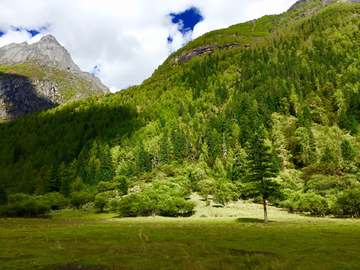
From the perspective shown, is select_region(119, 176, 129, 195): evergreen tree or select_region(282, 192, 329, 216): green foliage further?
select_region(119, 176, 129, 195): evergreen tree

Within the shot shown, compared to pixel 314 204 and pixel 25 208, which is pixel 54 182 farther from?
pixel 314 204

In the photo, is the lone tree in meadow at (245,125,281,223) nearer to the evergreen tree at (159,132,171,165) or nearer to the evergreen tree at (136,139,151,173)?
the evergreen tree at (159,132,171,165)

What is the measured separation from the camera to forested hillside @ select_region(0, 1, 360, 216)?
6819 cm

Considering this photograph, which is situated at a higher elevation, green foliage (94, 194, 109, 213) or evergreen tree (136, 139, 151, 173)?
evergreen tree (136, 139, 151, 173)

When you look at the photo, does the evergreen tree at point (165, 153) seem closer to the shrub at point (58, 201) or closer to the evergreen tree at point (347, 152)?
the shrub at point (58, 201)

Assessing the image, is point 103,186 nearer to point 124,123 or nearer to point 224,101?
point 124,123

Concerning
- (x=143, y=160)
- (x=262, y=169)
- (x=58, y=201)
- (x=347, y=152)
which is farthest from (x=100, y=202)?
(x=347, y=152)

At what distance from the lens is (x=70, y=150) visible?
16062cm

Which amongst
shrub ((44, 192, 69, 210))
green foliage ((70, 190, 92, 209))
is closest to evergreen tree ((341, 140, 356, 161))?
green foliage ((70, 190, 92, 209))

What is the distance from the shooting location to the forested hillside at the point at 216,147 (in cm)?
6819

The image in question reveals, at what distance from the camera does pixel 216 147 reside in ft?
376

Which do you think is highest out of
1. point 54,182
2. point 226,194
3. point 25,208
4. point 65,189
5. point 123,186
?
point 54,182

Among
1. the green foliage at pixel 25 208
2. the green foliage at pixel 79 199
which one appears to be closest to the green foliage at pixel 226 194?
the green foliage at pixel 79 199

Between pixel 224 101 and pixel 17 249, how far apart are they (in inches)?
6729
